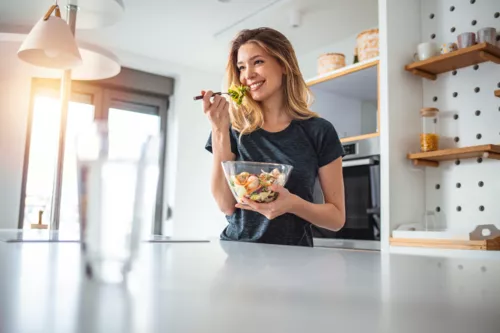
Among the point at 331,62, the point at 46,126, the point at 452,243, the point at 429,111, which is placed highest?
the point at 331,62

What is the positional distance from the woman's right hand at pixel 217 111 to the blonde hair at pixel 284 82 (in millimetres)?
80

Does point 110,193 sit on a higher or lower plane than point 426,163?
lower

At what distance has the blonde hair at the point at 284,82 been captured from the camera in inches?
51.2

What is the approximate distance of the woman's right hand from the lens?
1.18 meters

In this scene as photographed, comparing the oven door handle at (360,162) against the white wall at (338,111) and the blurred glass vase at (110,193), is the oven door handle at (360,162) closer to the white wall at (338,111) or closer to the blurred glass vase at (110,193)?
the white wall at (338,111)

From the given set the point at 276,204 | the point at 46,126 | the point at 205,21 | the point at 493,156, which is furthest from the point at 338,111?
the point at 46,126

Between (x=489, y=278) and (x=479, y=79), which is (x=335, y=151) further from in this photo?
(x=479, y=79)

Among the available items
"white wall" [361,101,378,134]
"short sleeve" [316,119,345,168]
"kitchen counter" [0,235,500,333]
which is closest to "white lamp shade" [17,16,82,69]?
"short sleeve" [316,119,345,168]

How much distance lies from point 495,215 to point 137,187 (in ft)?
7.00

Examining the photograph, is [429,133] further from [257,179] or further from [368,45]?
[257,179]

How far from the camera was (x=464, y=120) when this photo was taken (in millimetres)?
2240

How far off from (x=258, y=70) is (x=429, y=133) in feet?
4.43

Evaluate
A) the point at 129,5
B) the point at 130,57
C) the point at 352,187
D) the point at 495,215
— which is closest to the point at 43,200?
the point at 130,57

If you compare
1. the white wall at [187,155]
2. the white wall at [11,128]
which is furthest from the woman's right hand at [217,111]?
the white wall at [11,128]
